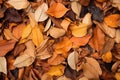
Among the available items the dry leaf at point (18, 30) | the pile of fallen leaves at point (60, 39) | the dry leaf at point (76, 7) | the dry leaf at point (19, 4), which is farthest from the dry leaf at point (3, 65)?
the dry leaf at point (76, 7)

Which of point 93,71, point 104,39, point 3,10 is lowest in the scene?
point 93,71

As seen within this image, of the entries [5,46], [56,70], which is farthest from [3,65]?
[56,70]

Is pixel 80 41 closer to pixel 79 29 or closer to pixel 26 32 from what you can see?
pixel 79 29

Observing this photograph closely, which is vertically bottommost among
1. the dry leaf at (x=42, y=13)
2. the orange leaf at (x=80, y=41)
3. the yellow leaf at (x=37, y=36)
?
the orange leaf at (x=80, y=41)

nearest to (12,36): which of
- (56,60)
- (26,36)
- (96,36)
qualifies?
(26,36)

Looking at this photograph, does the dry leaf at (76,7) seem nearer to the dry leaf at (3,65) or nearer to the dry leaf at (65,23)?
the dry leaf at (65,23)

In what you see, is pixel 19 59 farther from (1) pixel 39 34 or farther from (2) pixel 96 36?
(2) pixel 96 36

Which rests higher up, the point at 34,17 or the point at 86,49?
the point at 34,17

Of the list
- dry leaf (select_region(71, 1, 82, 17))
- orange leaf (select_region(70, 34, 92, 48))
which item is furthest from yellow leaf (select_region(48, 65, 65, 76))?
dry leaf (select_region(71, 1, 82, 17))
